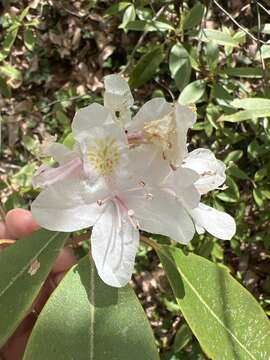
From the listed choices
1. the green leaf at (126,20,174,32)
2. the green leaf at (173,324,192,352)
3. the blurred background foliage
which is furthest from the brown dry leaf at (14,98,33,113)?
the green leaf at (173,324,192,352)

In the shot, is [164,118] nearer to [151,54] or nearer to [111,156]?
[111,156]

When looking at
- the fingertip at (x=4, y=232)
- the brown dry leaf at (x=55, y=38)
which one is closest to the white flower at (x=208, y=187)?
the fingertip at (x=4, y=232)

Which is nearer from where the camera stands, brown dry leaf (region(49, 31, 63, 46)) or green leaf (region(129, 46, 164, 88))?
green leaf (region(129, 46, 164, 88))

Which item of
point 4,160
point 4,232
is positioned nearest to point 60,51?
point 4,160

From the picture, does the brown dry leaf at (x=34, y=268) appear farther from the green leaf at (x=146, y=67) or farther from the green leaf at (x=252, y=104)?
the green leaf at (x=146, y=67)

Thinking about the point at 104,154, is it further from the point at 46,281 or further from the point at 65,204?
the point at 46,281

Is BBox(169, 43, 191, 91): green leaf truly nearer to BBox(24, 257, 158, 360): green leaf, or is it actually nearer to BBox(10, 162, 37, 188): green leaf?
BBox(10, 162, 37, 188): green leaf
